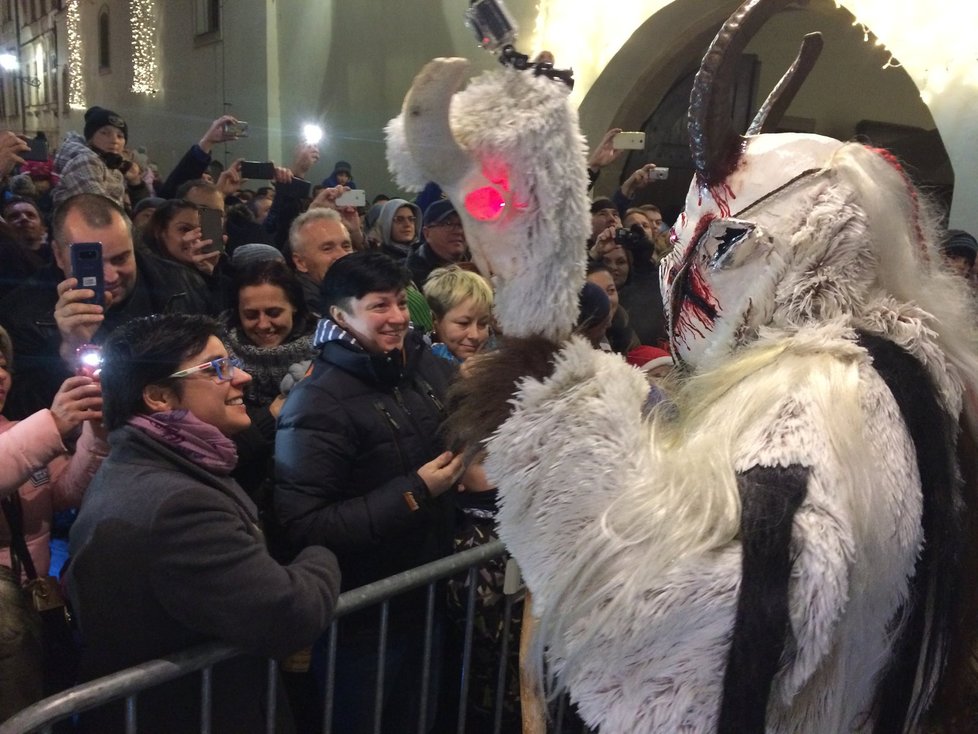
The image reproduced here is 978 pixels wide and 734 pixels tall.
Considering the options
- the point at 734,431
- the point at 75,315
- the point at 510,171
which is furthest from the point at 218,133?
the point at 734,431

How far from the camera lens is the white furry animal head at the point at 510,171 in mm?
1017

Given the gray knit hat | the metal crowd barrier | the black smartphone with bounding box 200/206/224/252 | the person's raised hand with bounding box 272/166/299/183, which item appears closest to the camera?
the metal crowd barrier

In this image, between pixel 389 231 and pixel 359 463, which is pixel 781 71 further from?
pixel 359 463

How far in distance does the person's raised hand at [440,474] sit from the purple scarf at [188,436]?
1.85 feet

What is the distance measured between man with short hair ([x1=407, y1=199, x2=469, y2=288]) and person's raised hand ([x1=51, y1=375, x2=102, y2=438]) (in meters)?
2.03

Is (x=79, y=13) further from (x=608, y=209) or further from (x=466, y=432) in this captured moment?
(x=466, y=432)

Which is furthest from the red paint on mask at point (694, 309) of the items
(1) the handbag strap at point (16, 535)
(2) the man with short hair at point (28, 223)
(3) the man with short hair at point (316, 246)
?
(2) the man with short hair at point (28, 223)

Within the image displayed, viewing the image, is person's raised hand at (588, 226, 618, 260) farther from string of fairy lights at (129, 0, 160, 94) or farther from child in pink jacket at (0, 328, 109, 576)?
string of fairy lights at (129, 0, 160, 94)

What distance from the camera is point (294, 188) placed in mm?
5102

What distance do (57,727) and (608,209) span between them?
4.38 meters

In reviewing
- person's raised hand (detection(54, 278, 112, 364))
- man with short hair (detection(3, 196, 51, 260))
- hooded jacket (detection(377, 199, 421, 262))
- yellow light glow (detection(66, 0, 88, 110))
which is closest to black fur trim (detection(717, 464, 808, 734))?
person's raised hand (detection(54, 278, 112, 364))

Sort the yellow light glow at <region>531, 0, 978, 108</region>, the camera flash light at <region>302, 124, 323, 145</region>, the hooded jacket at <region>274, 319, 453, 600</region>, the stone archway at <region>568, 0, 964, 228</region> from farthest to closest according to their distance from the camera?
1. the camera flash light at <region>302, 124, 323, 145</region>
2. the stone archway at <region>568, 0, 964, 228</region>
3. the yellow light glow at <region>531, 0, 978, 108</region>
4. the hooded jacket at <region>274, 319, 453, 600</region>

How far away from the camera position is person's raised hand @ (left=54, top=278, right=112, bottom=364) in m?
2.10

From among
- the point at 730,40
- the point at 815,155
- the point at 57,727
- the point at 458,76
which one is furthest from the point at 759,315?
the point at 57,727
